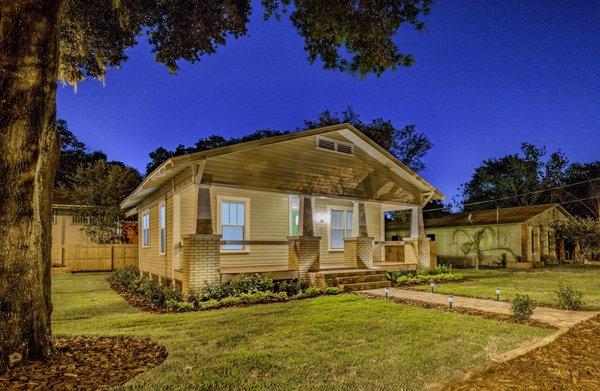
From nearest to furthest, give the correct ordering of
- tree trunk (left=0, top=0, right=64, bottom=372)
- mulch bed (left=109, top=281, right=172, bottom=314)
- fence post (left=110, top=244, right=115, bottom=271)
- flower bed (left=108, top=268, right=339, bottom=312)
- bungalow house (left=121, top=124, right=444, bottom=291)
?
tree trunk (left=0, top=0, right=64, bottom=372)
mulch bed (left=109, top=281, right=172, bottom=314)
flower bed (left=108, top=268, right=339, bottom=312)
bungalow house (left=121, top=124, right=444, bottom=291)
fence post (left=110, top=244, right=115, bottom=271)

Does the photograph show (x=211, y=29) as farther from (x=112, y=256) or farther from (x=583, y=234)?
(x=583, y=234)

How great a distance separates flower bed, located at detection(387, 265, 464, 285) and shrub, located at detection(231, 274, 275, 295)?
17.0ft

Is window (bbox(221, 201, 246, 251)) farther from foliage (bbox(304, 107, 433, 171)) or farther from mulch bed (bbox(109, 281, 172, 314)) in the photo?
foliage (bbox(304, 107, 433, 171))

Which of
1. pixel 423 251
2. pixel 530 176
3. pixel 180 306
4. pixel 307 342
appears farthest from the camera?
pixel 530 176

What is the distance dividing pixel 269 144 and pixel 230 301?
17.5ft

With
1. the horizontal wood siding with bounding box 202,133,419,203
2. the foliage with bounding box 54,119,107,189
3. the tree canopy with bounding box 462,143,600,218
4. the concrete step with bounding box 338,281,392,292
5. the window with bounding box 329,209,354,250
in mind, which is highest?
the foliage with bounding box 54,119,107,189

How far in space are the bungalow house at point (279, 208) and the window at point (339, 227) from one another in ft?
0.15

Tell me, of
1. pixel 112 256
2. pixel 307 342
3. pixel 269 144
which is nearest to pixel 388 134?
pixel 269 144

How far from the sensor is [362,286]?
12633 millimetres

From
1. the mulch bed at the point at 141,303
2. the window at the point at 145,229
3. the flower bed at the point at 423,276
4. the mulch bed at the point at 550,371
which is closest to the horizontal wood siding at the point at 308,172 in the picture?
the flower bed at the point at 423,276

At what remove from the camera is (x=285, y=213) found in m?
15.1

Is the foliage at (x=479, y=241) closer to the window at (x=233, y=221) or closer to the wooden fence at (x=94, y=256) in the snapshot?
the window at (x=233, y=221)

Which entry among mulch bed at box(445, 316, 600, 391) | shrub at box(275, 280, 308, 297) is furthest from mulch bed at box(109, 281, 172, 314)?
mulch bed at box(445, 316, 600, 391)

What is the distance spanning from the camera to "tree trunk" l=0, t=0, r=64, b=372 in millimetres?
4184
